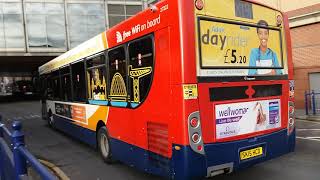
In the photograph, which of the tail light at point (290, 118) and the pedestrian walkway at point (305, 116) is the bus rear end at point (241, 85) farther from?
the pedestrian walkway at point (305, 116)

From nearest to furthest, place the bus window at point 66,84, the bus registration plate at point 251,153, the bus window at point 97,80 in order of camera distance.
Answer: the bus registration plate at point 251,153 → the bus window at point 97,80 → the bus window at point 66,84

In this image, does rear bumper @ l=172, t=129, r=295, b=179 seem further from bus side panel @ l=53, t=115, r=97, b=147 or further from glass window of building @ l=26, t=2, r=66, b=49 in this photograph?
glass window of building @ l=26, t=2, r=66, b=49

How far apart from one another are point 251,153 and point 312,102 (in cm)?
1172

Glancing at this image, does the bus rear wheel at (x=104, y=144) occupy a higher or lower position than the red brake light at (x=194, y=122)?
lower

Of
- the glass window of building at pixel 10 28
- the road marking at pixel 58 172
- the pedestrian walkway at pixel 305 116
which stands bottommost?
the road marking at pixel 58 172

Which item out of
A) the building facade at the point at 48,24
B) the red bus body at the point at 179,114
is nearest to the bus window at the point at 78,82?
the red bus body at the point at 179,114

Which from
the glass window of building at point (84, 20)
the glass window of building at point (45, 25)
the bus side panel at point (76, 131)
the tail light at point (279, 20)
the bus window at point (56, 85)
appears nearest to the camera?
the tail light at point (279, 20)

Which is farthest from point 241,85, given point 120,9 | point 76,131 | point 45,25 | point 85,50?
point 120,9

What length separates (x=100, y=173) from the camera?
25.7ft

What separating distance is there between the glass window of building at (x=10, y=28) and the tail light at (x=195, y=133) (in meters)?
41.3

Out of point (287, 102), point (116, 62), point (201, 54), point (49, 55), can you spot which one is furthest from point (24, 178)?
point (49, 55)

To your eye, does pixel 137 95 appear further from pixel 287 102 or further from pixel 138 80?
pixel 287 102

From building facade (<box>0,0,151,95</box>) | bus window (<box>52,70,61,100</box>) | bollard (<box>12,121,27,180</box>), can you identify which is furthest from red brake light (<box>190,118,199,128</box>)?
building facade (<box>0,0,151,95</box>)

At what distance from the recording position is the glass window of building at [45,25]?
4378cm
